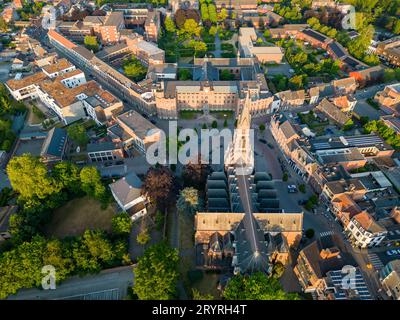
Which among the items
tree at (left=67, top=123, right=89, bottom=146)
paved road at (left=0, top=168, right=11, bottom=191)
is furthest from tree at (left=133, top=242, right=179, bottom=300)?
paved road at (left=0, top=168, right=11, bottom=191)

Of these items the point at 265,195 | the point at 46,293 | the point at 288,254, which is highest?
the point at 265,195

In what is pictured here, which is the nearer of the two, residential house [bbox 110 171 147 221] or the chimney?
the chimney

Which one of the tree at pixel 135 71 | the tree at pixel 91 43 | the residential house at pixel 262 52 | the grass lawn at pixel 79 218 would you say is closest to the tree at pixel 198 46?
the residential house at pixel 262 52

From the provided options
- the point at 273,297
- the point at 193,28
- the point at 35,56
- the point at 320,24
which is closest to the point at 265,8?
the point at 320,24

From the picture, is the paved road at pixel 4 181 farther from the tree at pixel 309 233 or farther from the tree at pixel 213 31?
the tree at pixel 213 31

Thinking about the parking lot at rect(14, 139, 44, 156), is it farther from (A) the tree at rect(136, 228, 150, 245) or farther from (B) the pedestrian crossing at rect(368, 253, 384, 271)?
(B) the pedestrian crossing at rect(368, 253, 384, 271)

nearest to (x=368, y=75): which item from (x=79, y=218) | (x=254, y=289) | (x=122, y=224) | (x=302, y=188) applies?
(x=302, y=188)

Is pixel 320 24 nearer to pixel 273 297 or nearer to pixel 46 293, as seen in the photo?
pixel 273 297

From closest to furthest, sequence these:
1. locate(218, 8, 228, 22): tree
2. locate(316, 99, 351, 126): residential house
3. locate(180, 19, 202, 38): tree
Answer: locate(316, 99, 351, 126): residential house → locate(180, 19, 202, 38): tree → locate(218, 8, 228, 22): tree
